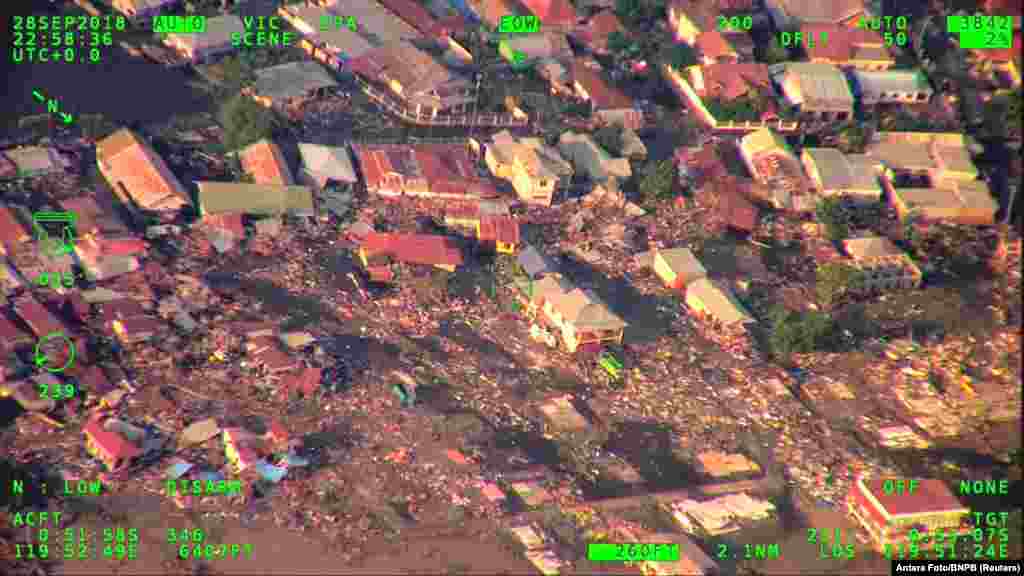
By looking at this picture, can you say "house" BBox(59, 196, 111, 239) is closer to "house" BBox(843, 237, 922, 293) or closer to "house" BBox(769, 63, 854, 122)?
"house" BBox(843, 237, 922, 293)

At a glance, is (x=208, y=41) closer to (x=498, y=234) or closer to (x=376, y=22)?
(x=376, y=22)

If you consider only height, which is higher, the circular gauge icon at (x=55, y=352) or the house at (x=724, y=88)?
the house at (x=724, y=88)

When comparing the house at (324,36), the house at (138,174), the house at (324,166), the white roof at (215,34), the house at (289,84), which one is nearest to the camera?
the house at (138,174)

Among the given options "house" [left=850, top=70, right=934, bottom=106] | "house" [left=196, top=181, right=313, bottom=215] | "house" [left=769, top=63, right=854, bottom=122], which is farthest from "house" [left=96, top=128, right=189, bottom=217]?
"house" [left=850, top=70, right=934, bottom=106]

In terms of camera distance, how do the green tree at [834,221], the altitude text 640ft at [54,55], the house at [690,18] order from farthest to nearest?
the house at [690,18] → the altitude text 640ft at [54,55] → the green tree at [834,221]

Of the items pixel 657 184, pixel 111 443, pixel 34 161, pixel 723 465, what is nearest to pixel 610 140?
pixel 657 184

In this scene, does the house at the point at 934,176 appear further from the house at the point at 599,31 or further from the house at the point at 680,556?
the house at the point at 680,556

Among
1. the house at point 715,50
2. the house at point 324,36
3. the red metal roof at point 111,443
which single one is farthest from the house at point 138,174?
the house at point 715,50

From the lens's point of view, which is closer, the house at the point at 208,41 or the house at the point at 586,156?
the house at the point at 586,156
